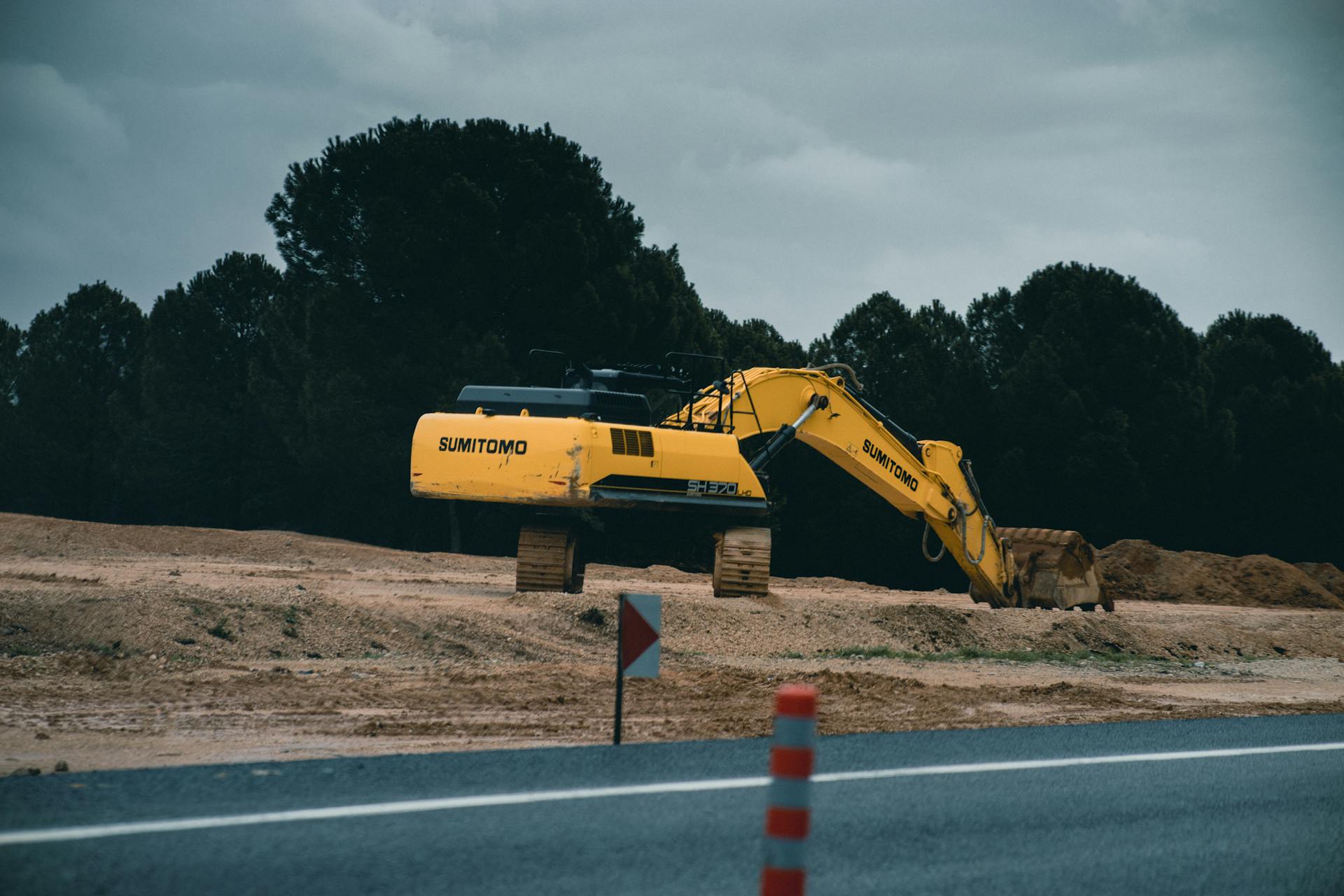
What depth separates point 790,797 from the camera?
4.20m

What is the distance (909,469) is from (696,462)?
16.2 ft

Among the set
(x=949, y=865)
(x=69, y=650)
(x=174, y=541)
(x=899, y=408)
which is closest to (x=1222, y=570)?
(x=899, y=408)

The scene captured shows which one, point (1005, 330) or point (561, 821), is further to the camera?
point (1005, 330)

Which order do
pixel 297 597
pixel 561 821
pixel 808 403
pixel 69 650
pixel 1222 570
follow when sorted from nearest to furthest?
1. pixel 561 821
2. pixel 69 650
3. pixel 297 597
4. pixel 808 403
5. pixel 1222 570

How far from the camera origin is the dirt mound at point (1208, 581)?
114 feet

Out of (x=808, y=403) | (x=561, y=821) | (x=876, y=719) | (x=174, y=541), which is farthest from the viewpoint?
(x=174, y=541)

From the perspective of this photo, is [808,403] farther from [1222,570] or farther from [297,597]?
[1222,570]

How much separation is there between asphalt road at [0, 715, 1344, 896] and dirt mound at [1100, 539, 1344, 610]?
26679 mm

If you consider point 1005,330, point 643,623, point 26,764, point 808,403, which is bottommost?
point 26,764

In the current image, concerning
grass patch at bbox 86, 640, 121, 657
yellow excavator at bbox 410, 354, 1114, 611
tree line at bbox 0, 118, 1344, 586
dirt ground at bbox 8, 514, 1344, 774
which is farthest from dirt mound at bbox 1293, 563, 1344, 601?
grass patch at bbox 86, 640, 121, 657

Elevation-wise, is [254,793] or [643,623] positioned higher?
[643,623]

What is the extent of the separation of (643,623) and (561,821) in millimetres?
2584

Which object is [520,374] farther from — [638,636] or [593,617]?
[638,636]

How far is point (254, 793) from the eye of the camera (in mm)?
7160
